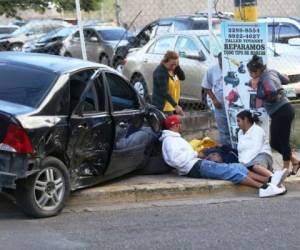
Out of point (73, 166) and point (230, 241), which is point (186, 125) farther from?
point (230, 241)

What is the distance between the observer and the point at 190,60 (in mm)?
12492

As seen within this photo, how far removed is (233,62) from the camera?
9.27m

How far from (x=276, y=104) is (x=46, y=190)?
314cm

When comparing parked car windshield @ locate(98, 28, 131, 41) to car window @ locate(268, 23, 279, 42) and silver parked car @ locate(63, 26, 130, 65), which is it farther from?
car window @ locate(268, 23, 279, 42)

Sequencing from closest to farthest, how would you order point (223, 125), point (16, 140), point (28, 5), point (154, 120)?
1. point (16, 140)
2. point (154, 120)
3. point (223, 125)
4. point (28, 5)

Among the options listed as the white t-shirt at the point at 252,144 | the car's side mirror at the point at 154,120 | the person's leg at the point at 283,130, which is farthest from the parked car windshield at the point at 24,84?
the person's leg at the point at 283,130

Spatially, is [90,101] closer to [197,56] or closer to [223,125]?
[223,125]

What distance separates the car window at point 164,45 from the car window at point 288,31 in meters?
3.59

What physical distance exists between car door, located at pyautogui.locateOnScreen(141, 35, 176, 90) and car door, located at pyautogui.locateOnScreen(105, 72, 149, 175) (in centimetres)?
470

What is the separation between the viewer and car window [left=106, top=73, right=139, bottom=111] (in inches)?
321

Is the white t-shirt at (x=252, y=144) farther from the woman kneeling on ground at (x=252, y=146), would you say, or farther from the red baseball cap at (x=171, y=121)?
the red baseball cap at (x=171, y=121)

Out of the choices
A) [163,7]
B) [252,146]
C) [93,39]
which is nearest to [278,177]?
[252,146]

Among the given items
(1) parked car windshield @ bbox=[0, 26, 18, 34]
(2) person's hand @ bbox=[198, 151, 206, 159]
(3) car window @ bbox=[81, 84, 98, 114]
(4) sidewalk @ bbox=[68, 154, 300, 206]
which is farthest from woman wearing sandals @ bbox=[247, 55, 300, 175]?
(1) parked car windshield @ bbox=[0, 26, 18, 34]

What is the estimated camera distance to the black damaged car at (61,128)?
6605mm
